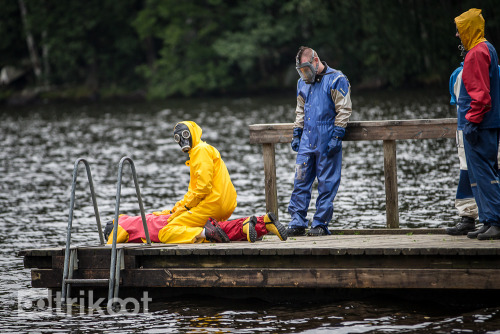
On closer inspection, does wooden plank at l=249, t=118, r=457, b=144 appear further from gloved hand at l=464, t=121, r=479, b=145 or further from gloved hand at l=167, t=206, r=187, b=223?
gloved hand at l=167, t=206, r=187, b=223

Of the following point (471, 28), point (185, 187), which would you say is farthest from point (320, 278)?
point (185, 187)

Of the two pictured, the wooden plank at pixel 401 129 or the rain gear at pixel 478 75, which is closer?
the rain gear at pixel 478 75

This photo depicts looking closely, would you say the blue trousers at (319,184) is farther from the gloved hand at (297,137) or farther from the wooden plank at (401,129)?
the wooden plank at (401,129)

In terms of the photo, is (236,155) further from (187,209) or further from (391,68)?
(391,68)

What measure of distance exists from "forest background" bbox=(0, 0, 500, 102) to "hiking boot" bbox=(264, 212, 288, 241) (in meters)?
33.3

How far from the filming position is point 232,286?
26.3 ft

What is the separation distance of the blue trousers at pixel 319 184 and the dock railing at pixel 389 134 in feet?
1.26

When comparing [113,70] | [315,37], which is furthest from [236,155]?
[113,70]

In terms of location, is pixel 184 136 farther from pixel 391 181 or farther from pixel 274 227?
pixel 391 181

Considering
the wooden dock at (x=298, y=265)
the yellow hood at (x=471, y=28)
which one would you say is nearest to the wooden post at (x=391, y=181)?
the wooden dock at (x=298, y=265)

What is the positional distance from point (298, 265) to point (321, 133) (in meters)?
1.78

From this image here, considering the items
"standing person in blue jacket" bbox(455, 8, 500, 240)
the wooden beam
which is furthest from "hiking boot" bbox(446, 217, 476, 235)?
the wooden beam

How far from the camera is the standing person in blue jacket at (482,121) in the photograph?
7605 millimetres

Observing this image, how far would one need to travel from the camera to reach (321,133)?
9016mm
